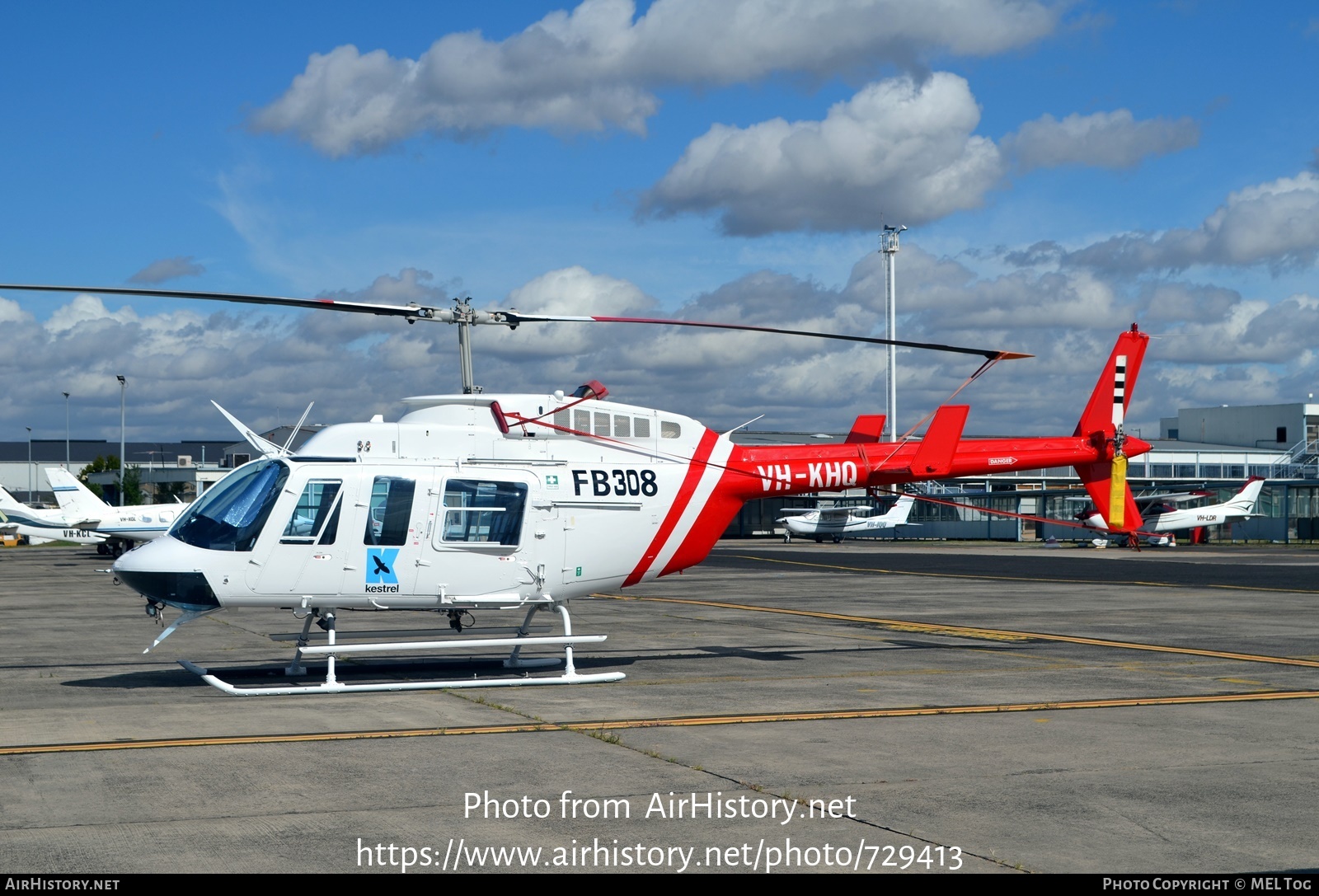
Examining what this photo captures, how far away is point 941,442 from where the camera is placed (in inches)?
656

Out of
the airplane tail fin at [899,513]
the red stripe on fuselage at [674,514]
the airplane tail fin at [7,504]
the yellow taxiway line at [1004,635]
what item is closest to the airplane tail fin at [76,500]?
the airplane tail fin at [7,504]

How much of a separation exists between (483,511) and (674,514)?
8.28ft

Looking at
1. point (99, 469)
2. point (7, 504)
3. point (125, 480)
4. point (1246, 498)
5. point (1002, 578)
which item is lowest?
point (1002, 578)

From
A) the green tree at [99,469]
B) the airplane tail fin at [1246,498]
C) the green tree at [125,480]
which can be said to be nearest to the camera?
the airplane tail fin at [1246,498]

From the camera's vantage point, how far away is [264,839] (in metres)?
7.21

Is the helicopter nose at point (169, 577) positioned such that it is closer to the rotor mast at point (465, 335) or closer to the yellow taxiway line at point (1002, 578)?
the rotor mast at point (465, 335)

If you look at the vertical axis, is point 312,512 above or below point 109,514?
above

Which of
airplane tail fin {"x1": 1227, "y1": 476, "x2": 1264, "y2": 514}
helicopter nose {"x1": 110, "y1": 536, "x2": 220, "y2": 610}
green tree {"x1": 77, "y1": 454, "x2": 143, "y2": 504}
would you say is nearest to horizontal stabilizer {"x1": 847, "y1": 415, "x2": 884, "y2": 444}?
helicopter nose {"x1": 110, "y1": 536, "x2": 220, "y2": 610}

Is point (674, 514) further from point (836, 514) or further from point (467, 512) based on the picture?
point (836, 514)

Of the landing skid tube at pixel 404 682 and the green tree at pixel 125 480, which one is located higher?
the green tree at pixel 125 480

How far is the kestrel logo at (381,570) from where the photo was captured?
1402 centimetres

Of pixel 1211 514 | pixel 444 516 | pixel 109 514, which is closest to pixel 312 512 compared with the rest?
pixel 444 516

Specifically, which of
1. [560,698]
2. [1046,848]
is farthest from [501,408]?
[1046,848]

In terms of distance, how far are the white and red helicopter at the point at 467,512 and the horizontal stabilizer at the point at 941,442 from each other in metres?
0.02
